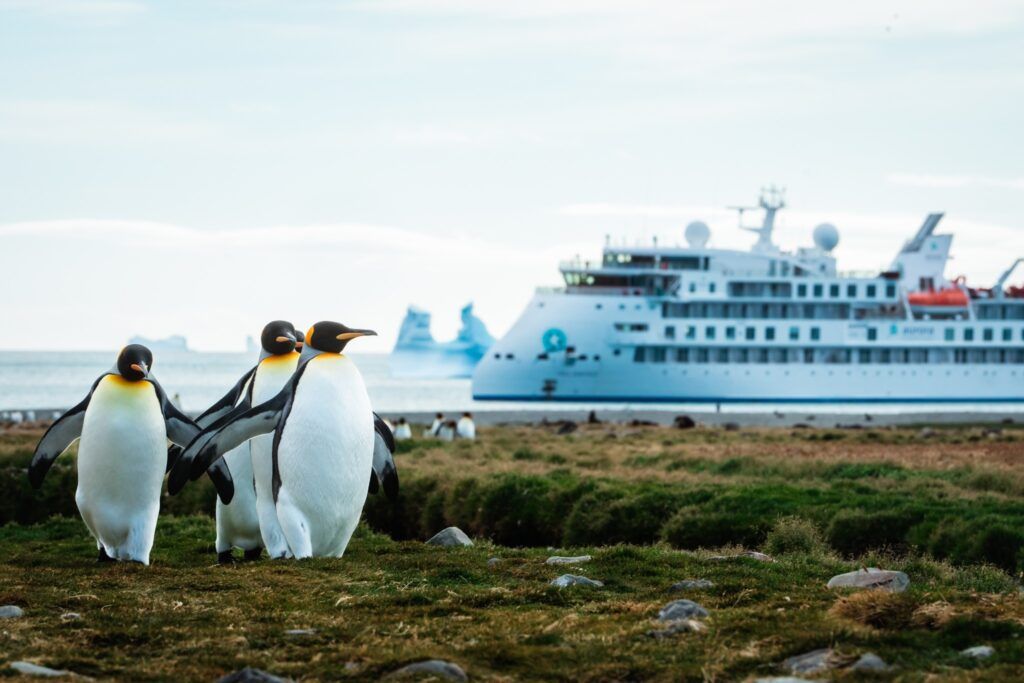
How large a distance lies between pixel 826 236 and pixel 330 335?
72486 millimetres

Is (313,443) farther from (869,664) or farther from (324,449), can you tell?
(869,664)

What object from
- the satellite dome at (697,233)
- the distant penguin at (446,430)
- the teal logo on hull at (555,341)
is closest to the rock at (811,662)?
the distant penguin at (446,430)

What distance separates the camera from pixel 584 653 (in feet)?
18.1

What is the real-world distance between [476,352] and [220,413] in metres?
132

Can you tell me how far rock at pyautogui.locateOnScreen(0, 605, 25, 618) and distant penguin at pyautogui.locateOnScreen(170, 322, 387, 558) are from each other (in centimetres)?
215

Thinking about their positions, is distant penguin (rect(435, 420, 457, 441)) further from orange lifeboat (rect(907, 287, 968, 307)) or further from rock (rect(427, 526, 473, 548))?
orange lifeboat (rect(907, 287, 968, 307))

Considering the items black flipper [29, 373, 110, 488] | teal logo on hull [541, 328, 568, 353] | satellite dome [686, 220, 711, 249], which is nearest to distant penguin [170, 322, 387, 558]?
black flipper [29, 373, 110, 488]

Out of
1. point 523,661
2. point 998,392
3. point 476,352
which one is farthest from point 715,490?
point 476,352

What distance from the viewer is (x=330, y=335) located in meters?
9.29

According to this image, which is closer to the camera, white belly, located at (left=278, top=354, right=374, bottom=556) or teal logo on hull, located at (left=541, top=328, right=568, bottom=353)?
white belly, located at (left=278, top=354, right=374, bottom=556)

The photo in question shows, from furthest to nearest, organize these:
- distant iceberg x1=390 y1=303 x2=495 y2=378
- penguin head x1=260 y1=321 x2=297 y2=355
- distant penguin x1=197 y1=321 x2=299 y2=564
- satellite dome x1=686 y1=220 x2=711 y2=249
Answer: distant iceberg x1=390 y1=303 x2=495 y2=378 < satellite dome x1=686 y1=220 x2=711 y2=249 < penguin head x1=260 y1=321 x2=297 y2=355 < distant penguin x1=197 y1=321 x2=299 y2=564

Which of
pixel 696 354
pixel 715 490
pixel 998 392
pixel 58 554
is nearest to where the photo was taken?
pixel 58 554

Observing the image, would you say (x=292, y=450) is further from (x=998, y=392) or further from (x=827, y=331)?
(x=998, y=392)

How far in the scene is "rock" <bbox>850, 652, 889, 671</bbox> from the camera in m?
5.00
